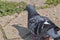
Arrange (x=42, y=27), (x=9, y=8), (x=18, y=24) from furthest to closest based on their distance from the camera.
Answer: (x=9, y=8) → (x=18, y=24) → (x=42, y=27)

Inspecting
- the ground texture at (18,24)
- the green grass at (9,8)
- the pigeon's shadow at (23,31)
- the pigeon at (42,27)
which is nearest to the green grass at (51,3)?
the ground texture at (18,24)

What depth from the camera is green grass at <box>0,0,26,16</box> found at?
524cm

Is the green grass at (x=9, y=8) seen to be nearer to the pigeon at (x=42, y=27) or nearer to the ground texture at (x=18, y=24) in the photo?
the ground texture at (x=18, y=24)

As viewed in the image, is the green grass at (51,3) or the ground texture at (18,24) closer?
the ground texture at (18,24)

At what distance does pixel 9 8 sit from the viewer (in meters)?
5.31

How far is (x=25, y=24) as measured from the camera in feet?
16.2

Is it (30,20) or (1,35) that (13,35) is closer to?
(1,35)

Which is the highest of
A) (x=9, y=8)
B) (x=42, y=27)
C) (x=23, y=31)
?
(x=42, y=27)

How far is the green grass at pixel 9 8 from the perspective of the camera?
5242 millimetres

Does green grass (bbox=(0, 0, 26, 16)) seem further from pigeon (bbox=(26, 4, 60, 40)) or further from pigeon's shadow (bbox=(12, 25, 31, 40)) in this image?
pigeon (bbox=(26, 4, 60, 40))

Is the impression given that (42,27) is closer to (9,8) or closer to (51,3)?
(9,8)

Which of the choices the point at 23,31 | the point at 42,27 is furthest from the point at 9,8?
the point at 42,27

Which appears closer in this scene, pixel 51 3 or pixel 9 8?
pixel 9 8

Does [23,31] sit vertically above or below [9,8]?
below
